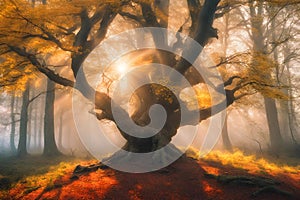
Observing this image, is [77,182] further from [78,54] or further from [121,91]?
[121,91]

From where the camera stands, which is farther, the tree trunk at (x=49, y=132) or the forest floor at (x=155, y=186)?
the tree trunk at (x=49, y=132)

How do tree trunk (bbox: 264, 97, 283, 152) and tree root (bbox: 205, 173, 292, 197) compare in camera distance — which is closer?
tree root (bbox: 205, 173, 292, 197)

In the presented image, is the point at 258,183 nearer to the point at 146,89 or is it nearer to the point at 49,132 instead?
the point at 146,89

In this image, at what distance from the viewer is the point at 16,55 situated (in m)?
10.4

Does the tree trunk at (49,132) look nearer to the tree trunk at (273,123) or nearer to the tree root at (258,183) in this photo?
the tree root at (258,183)

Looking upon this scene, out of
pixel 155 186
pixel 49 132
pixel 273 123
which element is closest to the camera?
pixel 155 186

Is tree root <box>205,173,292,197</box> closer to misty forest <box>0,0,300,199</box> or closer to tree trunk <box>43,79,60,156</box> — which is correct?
misty forest <box>0,0,300,199</box>

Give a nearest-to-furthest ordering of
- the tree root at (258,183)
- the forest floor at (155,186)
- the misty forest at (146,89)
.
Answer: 1. the tree root at (258,183)
2. the forest floor at (155,186)
3. the misty forest at (146,89)

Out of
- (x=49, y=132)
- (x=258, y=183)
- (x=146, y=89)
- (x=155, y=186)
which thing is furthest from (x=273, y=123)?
(x=49, y=132)

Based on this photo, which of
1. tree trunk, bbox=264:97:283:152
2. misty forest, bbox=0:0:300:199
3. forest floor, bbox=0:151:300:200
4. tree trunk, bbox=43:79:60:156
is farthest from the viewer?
tree trunk, bbox=264:97:283:152

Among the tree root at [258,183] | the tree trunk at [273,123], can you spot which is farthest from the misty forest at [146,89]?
the tree trunk at [273,123]

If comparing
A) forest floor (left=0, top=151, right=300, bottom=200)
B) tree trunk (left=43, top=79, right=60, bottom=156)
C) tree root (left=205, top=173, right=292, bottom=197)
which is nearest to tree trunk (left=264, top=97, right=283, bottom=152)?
forest floor (left=0, top=151, right=300, bottom=200)

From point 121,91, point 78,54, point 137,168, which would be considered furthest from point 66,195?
point 121,91

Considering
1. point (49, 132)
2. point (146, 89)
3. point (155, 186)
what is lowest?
point (155, 186)
